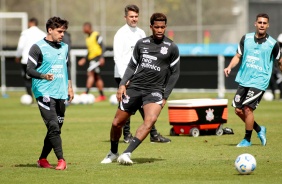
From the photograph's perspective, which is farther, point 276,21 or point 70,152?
point 276,21

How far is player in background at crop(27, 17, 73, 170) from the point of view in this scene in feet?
40.6

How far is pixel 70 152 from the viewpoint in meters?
14.8

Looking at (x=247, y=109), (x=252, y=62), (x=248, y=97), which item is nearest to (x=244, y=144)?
(x=247, y=109)

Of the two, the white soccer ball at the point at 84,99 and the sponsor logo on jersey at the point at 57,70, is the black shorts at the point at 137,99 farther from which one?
the white soccer ball at the point at 84,99

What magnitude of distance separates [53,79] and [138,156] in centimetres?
225

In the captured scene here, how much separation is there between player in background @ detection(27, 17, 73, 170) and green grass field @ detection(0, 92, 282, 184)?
520 mm

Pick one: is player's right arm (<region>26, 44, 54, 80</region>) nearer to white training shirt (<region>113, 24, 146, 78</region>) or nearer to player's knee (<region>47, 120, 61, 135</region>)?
player's knee (<region>47, 120, 61, 135</region>)

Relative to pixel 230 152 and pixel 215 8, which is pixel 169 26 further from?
pixel 230 152

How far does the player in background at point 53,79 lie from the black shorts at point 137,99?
0.88 meters

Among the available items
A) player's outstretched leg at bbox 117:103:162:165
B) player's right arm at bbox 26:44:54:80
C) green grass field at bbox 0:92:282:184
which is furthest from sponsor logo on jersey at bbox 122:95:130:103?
player's right arm at bbox 26:44:54:80

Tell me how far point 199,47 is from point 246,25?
3748 mm

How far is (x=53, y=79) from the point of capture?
12.5 m

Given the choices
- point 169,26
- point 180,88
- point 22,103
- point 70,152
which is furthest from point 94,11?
point 70,152

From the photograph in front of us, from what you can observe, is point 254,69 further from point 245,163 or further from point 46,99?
point 46,99
